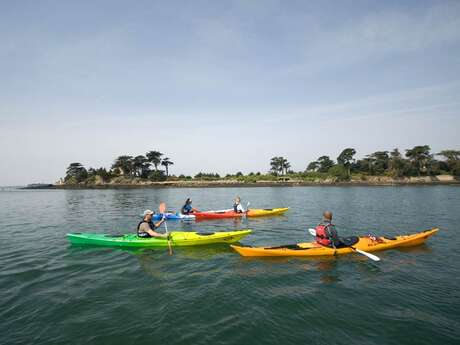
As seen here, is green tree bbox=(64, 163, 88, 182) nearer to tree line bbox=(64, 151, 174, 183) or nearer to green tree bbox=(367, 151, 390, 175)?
tree line bbox=(64, 151, 174, 183)

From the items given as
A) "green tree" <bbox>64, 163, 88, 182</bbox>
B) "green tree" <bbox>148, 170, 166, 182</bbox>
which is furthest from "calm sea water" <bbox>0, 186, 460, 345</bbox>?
"green tree" <bbox>64, 163, 88, 182</bbox>

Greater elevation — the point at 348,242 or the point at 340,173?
the point at 340,173

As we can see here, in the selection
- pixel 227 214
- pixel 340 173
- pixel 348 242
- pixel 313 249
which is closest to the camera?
pixel 313 249

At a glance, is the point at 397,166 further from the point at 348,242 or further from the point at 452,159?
the point at 348,242

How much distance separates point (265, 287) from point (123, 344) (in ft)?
14.2

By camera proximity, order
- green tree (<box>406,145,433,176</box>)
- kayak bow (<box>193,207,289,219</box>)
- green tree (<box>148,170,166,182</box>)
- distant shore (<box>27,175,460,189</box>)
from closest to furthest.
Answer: kayak bow (<box>193,207,289,219</box>) → distant shore (<box>27,175,460,189</box>) → green tree (<box>406,145,433,176</box>) → green tree (<box>148,170,166,182</box>)

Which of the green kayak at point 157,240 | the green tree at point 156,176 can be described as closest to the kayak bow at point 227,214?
the green kayak at point 157,240

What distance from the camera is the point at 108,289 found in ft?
26.9

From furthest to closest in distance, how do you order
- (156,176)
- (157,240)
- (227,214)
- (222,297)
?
(156,176), (227,214), (157,240), (222,297)

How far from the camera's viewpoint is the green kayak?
12.4 metres

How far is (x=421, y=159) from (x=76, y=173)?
132038mm

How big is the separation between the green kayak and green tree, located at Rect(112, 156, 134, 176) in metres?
95.3

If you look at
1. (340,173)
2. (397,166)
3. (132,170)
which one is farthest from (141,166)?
(397,166)

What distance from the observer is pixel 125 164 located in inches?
4058
